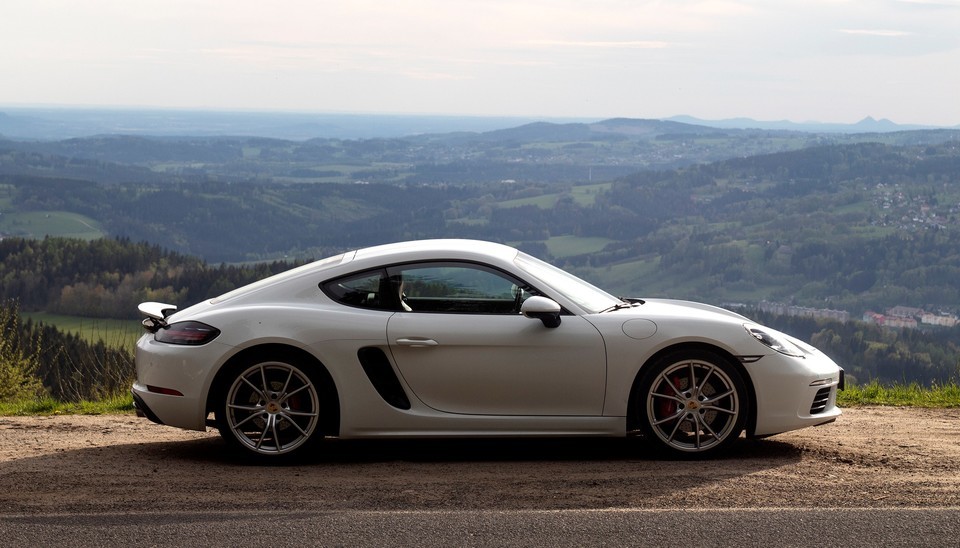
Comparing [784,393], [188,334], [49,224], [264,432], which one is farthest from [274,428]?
[49,224]

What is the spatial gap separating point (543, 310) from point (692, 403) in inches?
40.8

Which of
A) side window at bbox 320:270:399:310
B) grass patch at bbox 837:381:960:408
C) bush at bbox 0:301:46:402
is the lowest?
bush at bbox 0:301:46:402

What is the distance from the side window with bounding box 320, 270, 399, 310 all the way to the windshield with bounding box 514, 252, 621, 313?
81cm

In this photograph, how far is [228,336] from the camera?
591cm

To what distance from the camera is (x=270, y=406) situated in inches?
232

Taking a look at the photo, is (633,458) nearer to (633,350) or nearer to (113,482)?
(633,350)

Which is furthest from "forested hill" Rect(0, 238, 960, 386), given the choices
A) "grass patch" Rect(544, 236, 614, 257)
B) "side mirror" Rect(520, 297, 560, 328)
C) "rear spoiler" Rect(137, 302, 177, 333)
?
"grass patch" Rect(544, 236, 614, 257)

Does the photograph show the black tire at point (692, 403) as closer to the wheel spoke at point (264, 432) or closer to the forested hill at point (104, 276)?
the wheel spoke at point (264, 432)

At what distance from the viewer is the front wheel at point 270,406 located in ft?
19.3

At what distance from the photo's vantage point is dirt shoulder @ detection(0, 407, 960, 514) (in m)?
5.03

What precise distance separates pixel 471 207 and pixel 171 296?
100 m

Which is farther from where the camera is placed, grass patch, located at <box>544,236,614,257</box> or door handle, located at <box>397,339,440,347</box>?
grass patch, located at <box>544,236,614,257</box>

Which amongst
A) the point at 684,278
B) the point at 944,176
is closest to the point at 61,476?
the point at 684,278

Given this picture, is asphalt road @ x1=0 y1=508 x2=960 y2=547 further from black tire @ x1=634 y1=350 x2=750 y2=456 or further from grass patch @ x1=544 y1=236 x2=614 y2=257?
grass patch @ x1=544 y1=236 x2=614 y2=257
